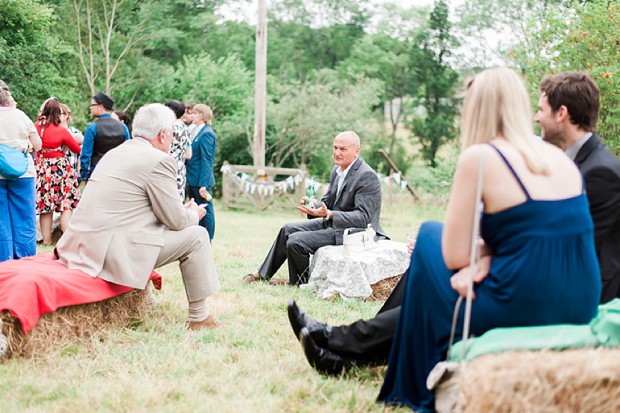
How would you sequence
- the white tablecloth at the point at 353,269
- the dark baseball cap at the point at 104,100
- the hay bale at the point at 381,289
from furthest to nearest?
the dark baseball cap at the point at 104,100, the hay bale at the point at 381,289, the white tablecloth at the point at 353,269

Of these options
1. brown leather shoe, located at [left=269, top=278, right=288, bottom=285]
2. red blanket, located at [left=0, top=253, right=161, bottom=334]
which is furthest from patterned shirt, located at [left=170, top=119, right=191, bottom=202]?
red blanket, located at [left=0, top=253, right=161, bottom=334]

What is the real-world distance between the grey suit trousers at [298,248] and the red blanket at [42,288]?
2352 millimetres

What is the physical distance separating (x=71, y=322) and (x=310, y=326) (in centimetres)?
161

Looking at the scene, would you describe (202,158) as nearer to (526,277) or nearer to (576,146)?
(576,146)

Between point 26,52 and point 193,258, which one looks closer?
point 193,258

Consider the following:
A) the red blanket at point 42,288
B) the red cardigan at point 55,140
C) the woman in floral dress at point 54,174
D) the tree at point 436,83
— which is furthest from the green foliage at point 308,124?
the red blanket at point 42,288

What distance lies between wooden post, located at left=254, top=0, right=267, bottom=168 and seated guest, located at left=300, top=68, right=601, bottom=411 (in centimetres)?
1405

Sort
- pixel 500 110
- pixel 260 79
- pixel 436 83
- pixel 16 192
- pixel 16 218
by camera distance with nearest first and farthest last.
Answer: pixel 500 110, pixel 16 192, pixel 16 218, pixel 260 79, pixel 436 83

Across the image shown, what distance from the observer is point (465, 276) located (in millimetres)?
2797

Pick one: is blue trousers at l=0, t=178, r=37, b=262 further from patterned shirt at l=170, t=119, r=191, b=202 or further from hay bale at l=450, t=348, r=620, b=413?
hay bale at l=450, t=348, r=620, b=413

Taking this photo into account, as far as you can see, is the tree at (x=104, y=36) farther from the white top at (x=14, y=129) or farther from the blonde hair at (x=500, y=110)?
the blonde hair at (x=500, y=110)

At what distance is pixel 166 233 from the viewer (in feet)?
14.8

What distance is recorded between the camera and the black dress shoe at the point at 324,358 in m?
3.52

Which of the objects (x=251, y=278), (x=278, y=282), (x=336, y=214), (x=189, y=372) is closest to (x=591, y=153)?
(x=189, y=372)
